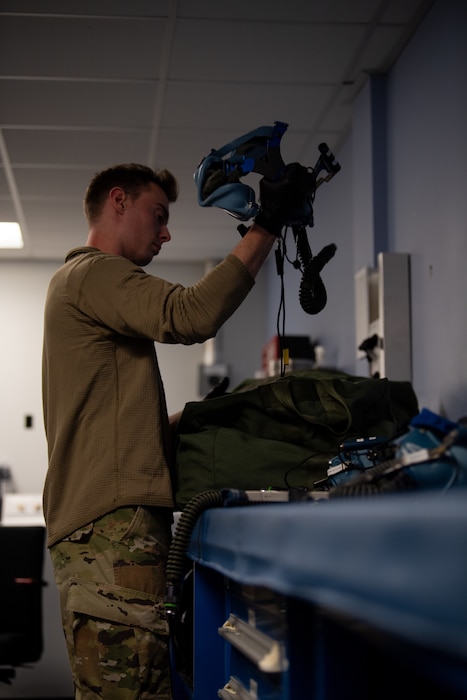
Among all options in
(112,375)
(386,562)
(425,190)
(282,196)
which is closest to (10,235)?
(425,190)

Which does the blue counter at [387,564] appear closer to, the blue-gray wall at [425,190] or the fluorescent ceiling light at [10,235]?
the blue-gray wall at [425,190]

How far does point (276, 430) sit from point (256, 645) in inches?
27.0

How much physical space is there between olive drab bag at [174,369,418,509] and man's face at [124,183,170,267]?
0.34 metres

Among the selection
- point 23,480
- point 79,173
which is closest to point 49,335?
point 79,173

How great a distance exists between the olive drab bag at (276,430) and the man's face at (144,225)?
0.34 meters

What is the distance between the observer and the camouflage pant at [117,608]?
1533mm

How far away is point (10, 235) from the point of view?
5785 mm

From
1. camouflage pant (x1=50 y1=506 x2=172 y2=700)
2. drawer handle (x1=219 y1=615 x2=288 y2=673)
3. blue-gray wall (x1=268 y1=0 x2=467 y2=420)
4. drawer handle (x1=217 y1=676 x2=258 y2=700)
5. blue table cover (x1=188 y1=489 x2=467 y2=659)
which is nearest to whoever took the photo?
blue table cover (x1=188 y1=489 x2=467 y2=659)

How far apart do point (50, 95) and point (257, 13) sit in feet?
3.49

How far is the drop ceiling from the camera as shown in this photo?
314 centimetres

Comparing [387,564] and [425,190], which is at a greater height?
[425,190]

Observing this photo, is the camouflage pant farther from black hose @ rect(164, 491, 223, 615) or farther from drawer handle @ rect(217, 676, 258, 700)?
drawer handle @ rect(217, 676, 258, 700)

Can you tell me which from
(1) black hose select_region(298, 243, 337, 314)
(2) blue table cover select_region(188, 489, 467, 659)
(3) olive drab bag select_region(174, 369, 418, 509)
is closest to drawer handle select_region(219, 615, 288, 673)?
(2) blue table cover select_region(188, 489, 467, 659)

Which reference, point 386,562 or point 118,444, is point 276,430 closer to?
point 118,444
